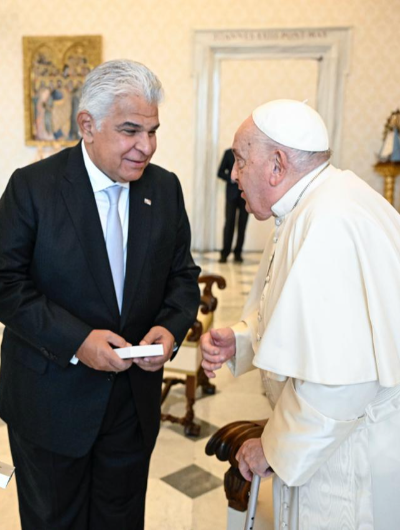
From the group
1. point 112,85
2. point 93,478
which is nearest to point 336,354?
point 112,85

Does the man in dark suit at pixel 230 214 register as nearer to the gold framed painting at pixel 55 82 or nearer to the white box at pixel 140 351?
the gold framed painting at pixel 55 82

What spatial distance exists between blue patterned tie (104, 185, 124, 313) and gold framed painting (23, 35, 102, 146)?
961 centimetres

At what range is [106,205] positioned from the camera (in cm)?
198

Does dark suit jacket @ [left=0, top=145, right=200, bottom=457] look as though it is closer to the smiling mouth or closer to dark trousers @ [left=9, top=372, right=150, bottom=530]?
dark trousers @ [left=9, top=372, right=150, bottom=530]

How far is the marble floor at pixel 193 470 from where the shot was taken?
2.87 m

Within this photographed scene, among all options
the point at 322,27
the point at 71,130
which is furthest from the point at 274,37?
the point at 71,130

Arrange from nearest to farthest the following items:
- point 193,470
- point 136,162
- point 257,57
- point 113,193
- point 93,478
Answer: point 136,162 < point 113,193 < point 93,478 < point 193,470 < point 257,57

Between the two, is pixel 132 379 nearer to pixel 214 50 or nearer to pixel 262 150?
pixel 262 150

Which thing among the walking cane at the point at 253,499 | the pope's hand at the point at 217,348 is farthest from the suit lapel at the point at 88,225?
the walking cane at the point at 253,499

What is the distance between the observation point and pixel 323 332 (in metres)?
1.45

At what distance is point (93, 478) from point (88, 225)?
97 cm

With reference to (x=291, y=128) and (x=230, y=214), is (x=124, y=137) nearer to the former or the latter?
(x=291, y=128)

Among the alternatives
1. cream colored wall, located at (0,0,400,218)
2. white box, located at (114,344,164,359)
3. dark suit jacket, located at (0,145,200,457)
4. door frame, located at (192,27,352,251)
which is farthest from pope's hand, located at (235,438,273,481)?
cream colored wall, located at (0,0,400,218)

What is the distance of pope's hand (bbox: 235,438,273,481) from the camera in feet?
5.34
